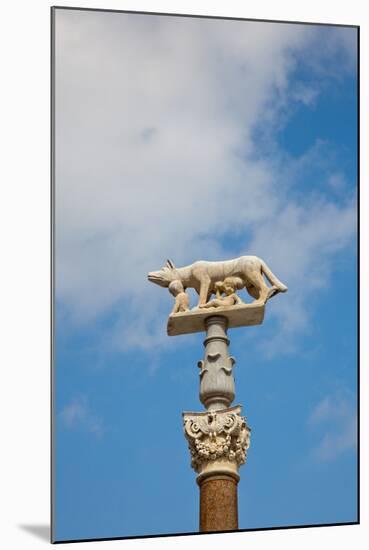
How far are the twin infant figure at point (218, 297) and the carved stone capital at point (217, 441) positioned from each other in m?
1.32

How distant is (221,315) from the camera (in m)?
23.2

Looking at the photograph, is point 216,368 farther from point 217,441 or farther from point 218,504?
point 218,504

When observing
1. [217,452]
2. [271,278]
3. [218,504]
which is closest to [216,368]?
[217,452]

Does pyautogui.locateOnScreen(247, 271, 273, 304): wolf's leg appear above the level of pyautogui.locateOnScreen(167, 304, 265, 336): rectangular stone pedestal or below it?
above

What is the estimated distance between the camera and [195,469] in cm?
2266

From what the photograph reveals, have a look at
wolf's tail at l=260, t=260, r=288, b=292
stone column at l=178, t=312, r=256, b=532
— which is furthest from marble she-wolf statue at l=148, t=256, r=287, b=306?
stone column at l=178, t=312, r=256, b=532

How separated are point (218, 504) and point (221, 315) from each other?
90.4 inches

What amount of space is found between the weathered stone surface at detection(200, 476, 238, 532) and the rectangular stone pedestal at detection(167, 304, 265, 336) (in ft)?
6.30

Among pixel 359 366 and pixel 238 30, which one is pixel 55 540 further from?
pixel 238 30

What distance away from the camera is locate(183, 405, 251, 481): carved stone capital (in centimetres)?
2244

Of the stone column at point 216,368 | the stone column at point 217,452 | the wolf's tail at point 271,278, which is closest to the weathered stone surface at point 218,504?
the stone column at point 217,452

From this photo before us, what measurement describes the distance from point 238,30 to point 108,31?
158cm

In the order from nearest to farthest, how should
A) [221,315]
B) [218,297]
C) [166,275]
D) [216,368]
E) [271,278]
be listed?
[216,368] < [221,315] < [218,297] < [271,278] < [166,275]

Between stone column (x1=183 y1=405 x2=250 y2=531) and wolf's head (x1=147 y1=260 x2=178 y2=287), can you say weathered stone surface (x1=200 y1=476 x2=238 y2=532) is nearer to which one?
stone column (x1=183 y1=405 x2=250 y2=531)
